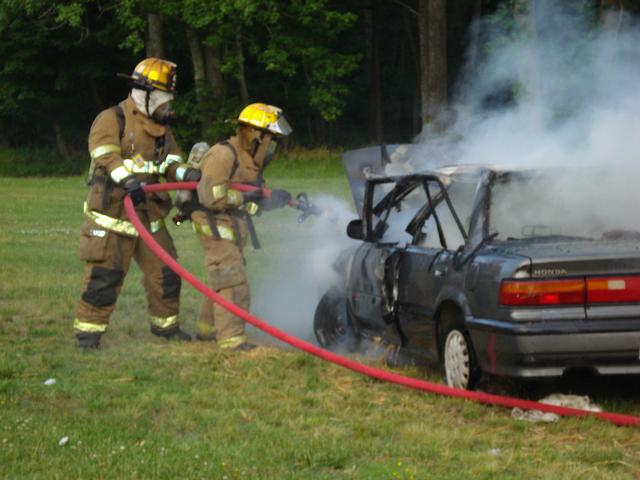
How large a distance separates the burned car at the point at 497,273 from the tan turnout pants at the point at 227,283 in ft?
2.64

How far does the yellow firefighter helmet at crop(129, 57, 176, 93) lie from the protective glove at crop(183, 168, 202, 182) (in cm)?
62

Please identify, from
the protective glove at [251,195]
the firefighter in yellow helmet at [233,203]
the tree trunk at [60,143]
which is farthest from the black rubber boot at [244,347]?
the tree trunk at [60,143]

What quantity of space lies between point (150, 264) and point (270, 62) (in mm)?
31337

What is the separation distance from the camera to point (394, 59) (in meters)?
59.5

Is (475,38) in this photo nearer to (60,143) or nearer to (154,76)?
(60,143)

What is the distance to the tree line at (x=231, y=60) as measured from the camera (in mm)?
40344

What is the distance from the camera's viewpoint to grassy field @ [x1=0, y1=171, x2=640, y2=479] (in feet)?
19.4

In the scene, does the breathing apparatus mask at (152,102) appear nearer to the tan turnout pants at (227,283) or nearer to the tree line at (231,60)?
the tan turnout pants at (227,283)

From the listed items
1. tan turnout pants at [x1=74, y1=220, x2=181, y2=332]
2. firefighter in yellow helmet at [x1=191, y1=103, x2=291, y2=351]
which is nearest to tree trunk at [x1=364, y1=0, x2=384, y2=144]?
firefighter in yellow helmet at [x1=191, y1=103, x2=291, y2=351]

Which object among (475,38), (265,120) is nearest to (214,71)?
(475,38)

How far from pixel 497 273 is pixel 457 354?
0.72 metres

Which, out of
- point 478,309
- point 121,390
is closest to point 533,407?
point 478,309

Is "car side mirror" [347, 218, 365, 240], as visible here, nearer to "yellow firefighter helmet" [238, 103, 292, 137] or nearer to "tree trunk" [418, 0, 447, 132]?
"yellow firefighter helmet" [238, 103, 292, 137]

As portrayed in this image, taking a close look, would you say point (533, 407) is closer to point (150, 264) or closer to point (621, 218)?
point (621, 218)
